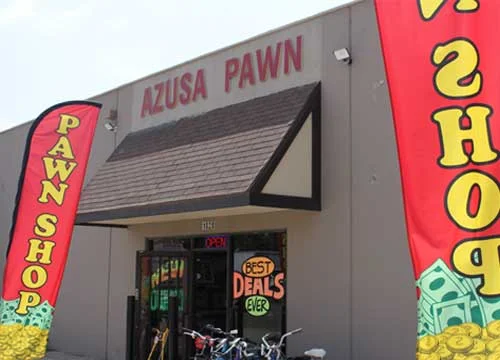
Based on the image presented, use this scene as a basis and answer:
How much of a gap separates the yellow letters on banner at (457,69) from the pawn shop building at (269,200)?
13.6 ft

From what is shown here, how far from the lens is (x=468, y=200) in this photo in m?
5.30

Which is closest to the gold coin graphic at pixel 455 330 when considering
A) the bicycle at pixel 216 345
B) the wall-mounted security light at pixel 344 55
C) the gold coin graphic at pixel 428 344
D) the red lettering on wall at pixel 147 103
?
the gold coin graphic at pixel 428 344

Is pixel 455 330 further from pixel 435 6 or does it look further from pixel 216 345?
pixel 216 345

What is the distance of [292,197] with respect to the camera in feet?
33.6

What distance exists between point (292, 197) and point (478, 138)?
5.06m

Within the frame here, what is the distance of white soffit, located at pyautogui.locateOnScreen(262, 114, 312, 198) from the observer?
398 inches

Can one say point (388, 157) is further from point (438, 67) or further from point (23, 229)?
point (23, 229)

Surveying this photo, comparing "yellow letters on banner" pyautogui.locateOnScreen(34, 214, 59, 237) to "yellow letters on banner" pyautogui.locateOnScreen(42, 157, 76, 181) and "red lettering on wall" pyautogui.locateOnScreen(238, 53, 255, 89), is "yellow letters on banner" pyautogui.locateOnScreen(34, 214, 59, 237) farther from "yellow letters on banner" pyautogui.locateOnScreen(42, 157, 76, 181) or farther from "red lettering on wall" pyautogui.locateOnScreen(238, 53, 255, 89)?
"red lettering on wall" pyautogui.locateOnScreen(238, 53, 255, 89)

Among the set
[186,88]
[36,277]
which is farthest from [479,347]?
[186,88]

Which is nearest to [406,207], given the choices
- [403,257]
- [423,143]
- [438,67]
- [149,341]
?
[423,143]

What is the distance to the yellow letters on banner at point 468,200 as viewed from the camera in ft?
17.1

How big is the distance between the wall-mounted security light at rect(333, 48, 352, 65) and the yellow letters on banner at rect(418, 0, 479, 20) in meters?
4.60

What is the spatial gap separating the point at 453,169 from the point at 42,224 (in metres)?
6.16

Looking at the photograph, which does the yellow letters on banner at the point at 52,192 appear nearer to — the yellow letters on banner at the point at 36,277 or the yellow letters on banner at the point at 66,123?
the yellow letters on banner at the point at 66,123
